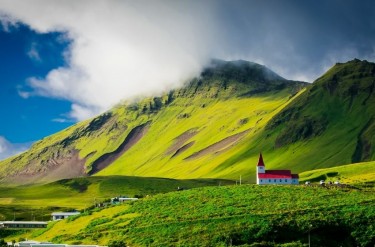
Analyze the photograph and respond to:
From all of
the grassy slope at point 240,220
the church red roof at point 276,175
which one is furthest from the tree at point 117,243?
the church red roof at point 276,175

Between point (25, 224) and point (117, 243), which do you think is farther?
point (25, 224)

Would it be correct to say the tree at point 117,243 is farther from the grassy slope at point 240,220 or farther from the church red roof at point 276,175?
the church red roof at point 276,175

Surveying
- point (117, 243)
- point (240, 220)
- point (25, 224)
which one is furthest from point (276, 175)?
point (25, 224)

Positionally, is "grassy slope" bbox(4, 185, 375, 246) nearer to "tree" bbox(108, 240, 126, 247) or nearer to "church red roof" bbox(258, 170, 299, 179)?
"tree" bbox(108, 240, 126, 247)

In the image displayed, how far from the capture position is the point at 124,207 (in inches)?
4614

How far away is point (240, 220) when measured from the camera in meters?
91.0

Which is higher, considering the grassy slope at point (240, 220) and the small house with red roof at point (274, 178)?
the small house with red roof at point (274, 178)

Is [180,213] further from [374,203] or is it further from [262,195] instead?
[374,203]

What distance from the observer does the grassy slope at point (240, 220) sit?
86312mm

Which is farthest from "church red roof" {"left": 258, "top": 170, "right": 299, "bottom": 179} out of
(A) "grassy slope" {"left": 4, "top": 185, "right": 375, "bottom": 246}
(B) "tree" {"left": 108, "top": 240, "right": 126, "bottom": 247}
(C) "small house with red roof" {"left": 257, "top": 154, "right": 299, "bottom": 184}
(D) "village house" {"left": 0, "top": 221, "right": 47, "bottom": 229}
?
(D) "village house" {"left": 0, "top": 221, "right": 47, "bottom": 229}

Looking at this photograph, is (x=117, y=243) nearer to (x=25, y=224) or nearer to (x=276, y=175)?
(x=276, y=175)

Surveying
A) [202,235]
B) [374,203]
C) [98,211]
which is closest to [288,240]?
[202,235]

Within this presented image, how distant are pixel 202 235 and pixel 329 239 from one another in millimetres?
19663

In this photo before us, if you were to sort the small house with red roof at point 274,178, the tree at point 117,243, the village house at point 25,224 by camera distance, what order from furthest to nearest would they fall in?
the village house at point 25,224, the small house with red roof at point 274,178, the tree at point 117,243
